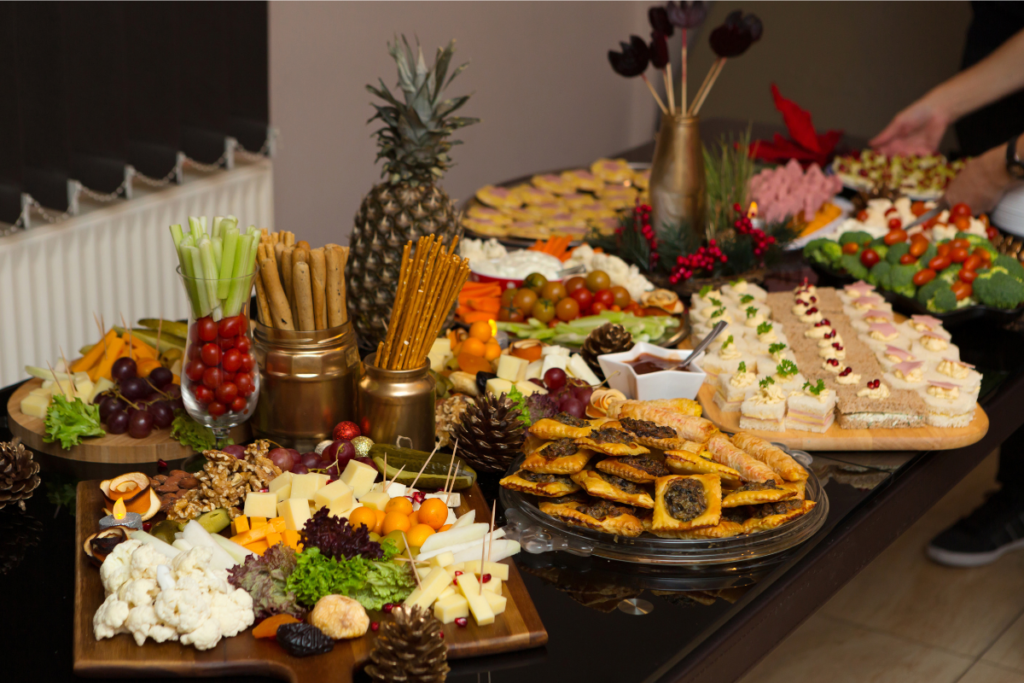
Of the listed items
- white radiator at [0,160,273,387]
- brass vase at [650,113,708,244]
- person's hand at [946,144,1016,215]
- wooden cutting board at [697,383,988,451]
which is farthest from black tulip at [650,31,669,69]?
white radiator at [0,160,273,387]

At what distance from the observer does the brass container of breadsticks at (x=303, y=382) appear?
1567 millimetres

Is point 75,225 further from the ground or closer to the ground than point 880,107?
closer to the ground

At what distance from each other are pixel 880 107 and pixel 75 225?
479cm

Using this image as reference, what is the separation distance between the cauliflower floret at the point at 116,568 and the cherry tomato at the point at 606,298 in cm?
127

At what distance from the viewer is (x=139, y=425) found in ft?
5.31

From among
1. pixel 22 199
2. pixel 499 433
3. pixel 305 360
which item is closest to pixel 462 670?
pixel 499 433

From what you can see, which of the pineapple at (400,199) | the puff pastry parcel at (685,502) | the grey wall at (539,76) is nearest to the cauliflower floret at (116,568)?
the puff pastry parcel at (685,502)

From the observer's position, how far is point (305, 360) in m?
1.57

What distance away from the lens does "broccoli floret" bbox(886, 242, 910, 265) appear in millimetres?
2479

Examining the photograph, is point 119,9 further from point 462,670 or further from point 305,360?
point 462,670

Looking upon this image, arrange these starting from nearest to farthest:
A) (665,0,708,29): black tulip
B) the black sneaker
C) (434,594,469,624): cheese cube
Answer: (434,594,469,624): cheese cube
(665,0,708,29): black tulip
the black sneaker

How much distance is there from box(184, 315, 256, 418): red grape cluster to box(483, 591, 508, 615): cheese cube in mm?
570

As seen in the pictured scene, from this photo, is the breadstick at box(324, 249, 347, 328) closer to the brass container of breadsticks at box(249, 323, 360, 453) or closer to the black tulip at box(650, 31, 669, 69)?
the brass container of breadsticks at box(249, 323, 360, 453)

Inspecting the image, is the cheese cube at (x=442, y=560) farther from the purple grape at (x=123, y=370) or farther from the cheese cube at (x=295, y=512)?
the purple grape at (x=123, y=370)
